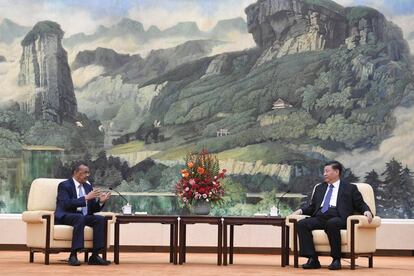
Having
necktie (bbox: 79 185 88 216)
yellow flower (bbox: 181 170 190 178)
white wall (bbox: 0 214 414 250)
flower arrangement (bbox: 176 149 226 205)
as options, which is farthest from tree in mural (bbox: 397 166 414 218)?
necktie (bbox: 79 185 88 216)

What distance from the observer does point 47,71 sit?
42.4ft

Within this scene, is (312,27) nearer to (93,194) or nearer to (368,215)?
(368,215)

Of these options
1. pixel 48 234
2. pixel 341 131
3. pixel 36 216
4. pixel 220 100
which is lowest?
pixel 48 234

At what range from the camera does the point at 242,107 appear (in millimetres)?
12805

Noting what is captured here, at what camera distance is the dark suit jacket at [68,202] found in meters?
9.60

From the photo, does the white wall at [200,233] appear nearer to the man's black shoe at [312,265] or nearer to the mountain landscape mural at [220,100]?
the mountain landscape mural at [220,100]

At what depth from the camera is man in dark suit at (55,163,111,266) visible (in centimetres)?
929

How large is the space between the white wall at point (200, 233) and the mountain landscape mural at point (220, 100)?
295 millimetres

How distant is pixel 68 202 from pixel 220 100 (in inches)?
148

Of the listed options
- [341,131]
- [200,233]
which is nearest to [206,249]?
[200,233]

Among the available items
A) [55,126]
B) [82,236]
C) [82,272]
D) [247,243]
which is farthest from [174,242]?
[55,126]

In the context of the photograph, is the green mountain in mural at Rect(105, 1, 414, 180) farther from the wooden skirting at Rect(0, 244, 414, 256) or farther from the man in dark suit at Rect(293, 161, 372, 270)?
the man in dark suit at Rect(293, 161, 372, 270)

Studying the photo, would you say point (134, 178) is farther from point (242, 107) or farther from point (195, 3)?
point (195, 3)

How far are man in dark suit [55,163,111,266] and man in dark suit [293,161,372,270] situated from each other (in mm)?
Result: 1959
